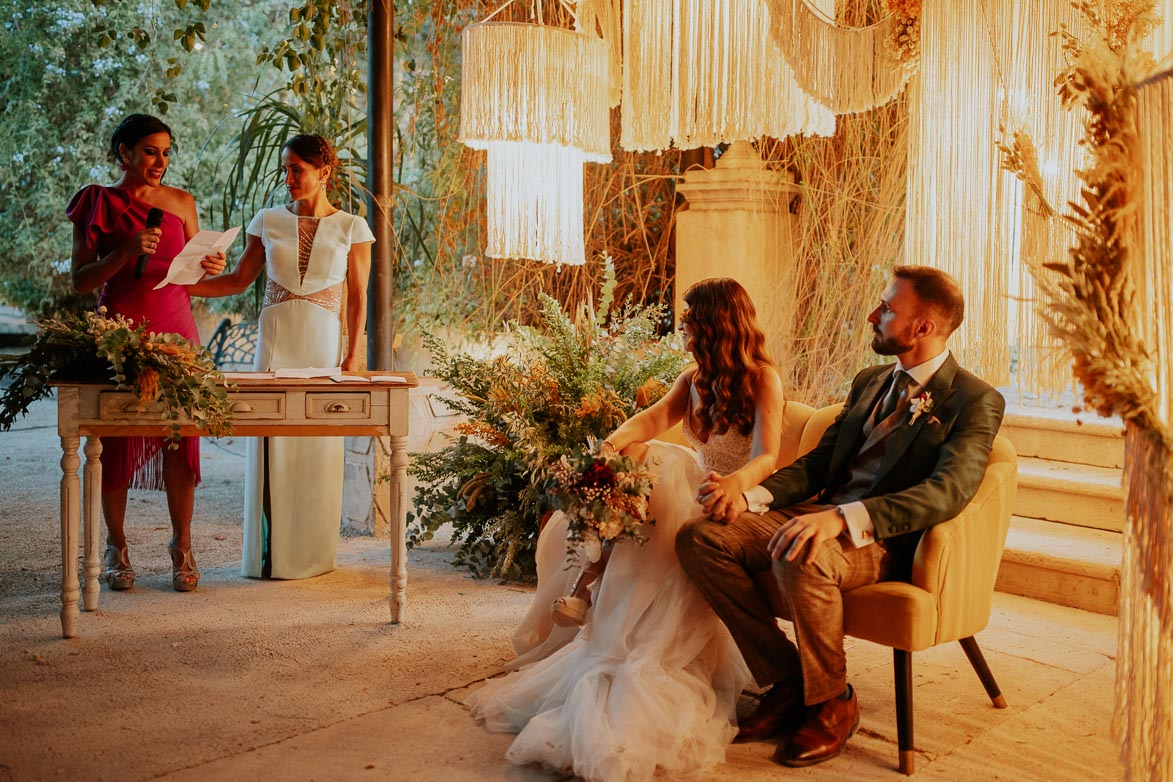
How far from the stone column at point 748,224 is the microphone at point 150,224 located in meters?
2.60

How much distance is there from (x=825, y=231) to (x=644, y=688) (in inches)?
122

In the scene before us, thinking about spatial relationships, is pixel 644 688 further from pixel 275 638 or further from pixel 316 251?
pixel 316 251

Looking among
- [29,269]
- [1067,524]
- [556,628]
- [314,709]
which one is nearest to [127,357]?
[314,709]

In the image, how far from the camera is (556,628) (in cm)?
324

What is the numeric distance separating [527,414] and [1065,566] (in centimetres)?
216

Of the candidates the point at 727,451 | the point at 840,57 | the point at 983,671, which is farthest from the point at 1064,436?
the point at 727,451

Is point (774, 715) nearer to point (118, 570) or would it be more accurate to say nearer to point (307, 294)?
point (307, 294)

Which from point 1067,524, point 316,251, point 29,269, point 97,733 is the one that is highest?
point 29,269

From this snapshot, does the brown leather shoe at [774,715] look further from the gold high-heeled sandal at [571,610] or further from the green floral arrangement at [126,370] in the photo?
the green floral arrangement at [126,370]

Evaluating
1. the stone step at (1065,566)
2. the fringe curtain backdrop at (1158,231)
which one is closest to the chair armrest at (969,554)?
the fringe curtain backdrop at (1158,231)

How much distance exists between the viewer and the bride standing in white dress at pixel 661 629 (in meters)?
2.57

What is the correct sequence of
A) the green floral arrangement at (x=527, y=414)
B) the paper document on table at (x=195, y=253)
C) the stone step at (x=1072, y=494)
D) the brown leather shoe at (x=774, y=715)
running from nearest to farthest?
the brown leather shoe at (x=774, y=715) < the paper document on table at (x=195, y=253) < the green floral arrangement at (x=527, y=414) < the stone step at (x=1072, y=494)

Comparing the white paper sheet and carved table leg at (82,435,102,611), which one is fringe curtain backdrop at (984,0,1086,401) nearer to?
the white paper sheet

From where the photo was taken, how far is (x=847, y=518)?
8.82 ft
